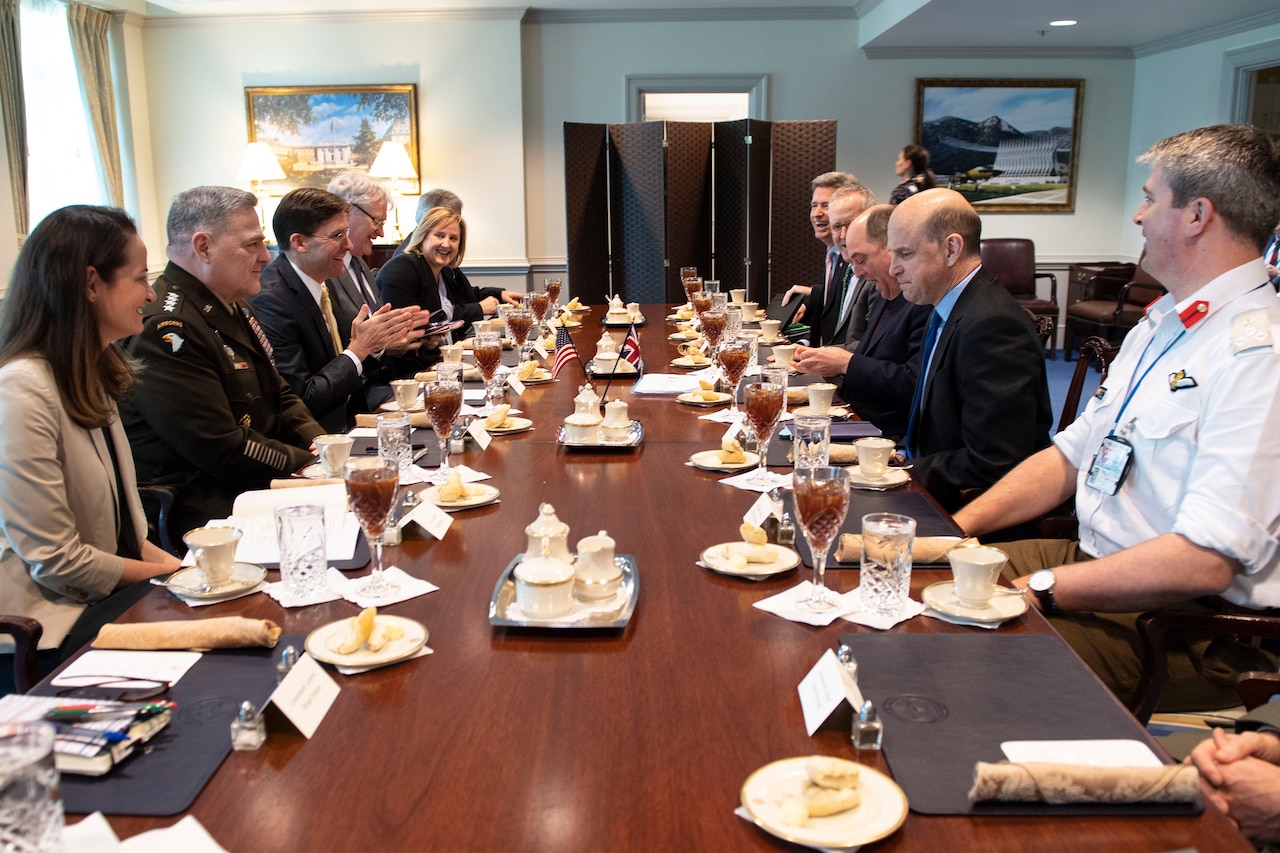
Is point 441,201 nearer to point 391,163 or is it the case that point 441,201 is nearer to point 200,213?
point 200,213

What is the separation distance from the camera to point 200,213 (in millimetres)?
2873

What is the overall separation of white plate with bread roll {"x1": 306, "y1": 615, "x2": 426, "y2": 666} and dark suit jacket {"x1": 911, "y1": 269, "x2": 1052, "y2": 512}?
1.52 m

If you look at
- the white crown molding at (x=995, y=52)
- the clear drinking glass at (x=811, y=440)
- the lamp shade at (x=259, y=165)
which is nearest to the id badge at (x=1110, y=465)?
the clear drinking glass at (x=811, y=440)

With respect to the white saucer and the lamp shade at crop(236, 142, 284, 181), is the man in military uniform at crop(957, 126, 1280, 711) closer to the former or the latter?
the white saucer

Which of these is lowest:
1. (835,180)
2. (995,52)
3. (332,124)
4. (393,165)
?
(835,180)

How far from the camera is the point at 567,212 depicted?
8.98m

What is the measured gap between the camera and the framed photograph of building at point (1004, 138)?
9.54 metres

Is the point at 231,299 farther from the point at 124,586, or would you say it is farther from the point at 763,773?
the point at 763,773

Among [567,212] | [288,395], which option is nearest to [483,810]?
[288,395]

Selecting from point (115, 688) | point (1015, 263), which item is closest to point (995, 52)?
point (1015, 263)

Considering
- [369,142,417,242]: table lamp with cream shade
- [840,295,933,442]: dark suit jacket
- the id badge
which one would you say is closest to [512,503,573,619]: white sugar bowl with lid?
the id badge

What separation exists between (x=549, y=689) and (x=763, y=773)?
33 cm

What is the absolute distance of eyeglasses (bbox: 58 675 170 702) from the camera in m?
1.26

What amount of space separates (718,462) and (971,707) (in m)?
1.20
